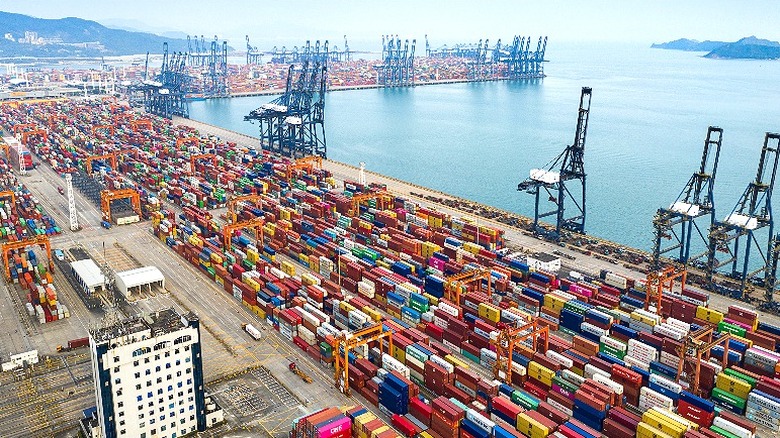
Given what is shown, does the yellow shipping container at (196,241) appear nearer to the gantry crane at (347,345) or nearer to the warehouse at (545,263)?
the gantry crane at (347,345)

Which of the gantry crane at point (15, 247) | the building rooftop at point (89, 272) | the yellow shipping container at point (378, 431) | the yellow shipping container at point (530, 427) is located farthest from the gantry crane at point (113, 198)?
the yellow shipping container at point (530, 427)

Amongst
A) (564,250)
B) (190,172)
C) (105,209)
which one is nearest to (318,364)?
(564,250)

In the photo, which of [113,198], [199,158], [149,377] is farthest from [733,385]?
[199,158]

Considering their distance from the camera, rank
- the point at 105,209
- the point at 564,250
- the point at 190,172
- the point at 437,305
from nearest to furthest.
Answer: the point at 437,305, the point at 564,250, the point at 105,209, the point at 190,172

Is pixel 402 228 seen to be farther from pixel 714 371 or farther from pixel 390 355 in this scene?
pixel 714 371

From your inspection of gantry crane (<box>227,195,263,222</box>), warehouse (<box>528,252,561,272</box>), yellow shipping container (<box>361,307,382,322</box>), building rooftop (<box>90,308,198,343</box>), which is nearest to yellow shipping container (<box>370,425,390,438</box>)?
building rooftop (<box>90,308,198,343</box>)

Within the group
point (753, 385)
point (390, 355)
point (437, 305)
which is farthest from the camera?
point (437, 305)

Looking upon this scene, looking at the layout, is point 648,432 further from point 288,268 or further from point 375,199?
point 375,199
